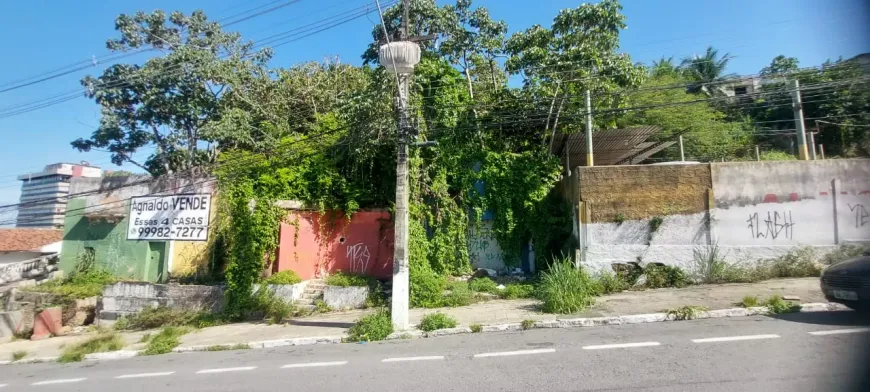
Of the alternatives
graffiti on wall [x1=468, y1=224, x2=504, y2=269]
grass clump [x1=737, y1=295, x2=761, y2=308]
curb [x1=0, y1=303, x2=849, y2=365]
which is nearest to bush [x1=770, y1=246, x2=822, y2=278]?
grass clump [x1=737, y1=295, x2=761, y2=308]

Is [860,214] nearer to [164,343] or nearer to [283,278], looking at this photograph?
[283,278]

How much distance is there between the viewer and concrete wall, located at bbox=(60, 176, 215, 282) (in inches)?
659

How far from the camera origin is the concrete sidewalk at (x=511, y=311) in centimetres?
921

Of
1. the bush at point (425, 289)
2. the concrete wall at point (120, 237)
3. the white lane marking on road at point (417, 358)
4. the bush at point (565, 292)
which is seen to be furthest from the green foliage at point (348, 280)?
the concrete wall at point (120, 237)

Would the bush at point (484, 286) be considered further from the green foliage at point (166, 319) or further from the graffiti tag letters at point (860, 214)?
the graffiti tag letters at point (860, 214)

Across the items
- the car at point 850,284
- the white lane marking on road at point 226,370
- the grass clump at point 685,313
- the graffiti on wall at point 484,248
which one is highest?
the graffiti on wall at point 484,248

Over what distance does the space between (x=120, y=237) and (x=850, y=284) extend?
20.8 meters

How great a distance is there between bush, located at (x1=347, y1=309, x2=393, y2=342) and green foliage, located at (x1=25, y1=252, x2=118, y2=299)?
11.4 meters

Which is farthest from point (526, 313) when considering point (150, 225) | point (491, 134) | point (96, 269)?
point (96, 269)

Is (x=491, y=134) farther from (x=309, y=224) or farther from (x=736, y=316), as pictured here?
(x=736, y=316)

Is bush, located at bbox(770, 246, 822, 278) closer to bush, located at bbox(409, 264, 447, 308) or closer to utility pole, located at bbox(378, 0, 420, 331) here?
bush, located at bbox(409, 264, 447, 308)

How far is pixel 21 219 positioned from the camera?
16500 millimetres

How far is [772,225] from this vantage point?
1153cm

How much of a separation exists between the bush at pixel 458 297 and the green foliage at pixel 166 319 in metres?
6.17
